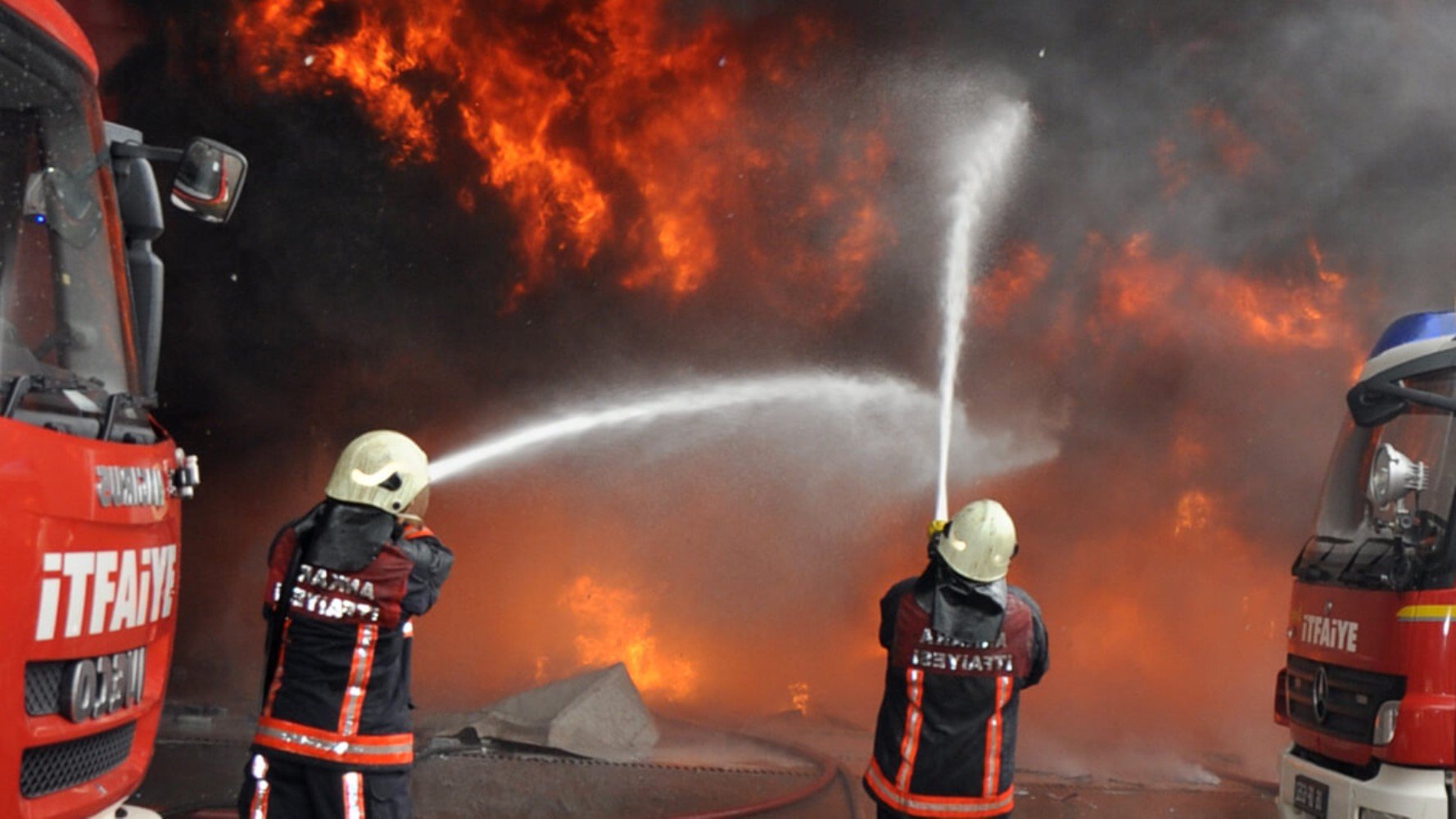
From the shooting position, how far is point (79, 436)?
3258 millimetres

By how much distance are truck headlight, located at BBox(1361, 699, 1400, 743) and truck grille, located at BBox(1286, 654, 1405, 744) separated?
2cm

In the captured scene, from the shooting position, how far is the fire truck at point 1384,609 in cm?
485

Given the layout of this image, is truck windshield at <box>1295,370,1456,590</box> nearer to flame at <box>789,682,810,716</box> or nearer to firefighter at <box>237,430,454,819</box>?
firefighter at <box>237,430,454,819</box>

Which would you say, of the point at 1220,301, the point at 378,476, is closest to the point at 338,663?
the point at 378,476

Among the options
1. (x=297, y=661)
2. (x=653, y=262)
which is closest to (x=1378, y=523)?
(x=297, y=661)

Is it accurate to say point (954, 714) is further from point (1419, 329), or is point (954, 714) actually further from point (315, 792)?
point (1419, 329)

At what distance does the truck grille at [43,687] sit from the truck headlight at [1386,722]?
175 inches

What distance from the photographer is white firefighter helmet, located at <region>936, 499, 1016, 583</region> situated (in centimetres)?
457

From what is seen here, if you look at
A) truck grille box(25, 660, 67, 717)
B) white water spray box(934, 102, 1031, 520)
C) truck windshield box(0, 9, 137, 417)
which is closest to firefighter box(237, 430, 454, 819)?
truck windshield box(0, 9, 137, 417)

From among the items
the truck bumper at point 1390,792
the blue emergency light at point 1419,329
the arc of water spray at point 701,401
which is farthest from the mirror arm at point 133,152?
the arc of water spray at point 701,401

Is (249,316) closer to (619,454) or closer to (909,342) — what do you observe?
(619,454)

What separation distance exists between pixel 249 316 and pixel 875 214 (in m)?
6.12

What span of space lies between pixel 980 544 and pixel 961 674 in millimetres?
460

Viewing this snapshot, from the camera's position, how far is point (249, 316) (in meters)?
12.6
